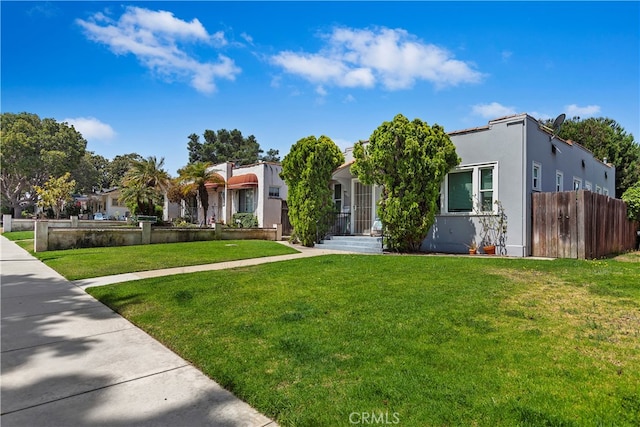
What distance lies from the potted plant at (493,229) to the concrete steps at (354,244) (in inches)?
137

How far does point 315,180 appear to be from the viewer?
14.8 metres

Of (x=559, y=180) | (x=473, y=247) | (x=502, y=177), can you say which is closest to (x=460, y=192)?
(x=502, y=177)

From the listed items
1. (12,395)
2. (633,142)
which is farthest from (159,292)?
(633,142)

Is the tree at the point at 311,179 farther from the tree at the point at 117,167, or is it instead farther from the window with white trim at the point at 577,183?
the tree at the point at 117,167

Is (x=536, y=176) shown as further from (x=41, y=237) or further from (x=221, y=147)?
(x=221, y=147)

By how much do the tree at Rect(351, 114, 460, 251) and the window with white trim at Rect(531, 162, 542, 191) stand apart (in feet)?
8.30

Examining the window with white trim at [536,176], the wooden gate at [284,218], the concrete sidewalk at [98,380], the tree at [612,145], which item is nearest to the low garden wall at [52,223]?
the wooden gate at [284,218]

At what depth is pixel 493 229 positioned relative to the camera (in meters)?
11.9

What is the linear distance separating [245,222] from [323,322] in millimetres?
20183

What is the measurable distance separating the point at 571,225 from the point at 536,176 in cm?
224

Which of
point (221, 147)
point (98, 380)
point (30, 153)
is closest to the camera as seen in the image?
point (98, 380)

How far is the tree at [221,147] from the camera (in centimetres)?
5828

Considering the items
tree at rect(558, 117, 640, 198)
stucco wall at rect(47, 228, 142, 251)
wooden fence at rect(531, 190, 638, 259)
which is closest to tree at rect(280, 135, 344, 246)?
stucco wall at rect(47, 228, 142, 251)

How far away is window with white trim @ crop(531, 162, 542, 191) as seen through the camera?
39.0 ft
